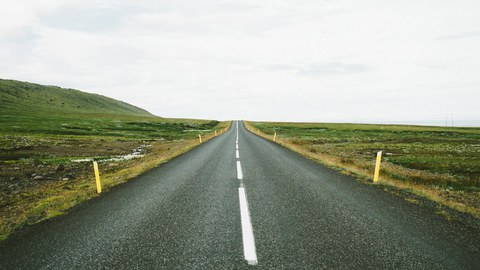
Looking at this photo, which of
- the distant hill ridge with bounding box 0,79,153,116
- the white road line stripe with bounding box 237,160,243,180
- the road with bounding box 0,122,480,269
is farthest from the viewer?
the distant hill ridge with bounding box 0,79,153,116

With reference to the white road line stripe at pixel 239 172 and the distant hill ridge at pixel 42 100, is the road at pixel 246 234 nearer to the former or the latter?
the white road line stripe at pixel 239 172

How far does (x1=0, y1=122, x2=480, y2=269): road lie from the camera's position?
4602 millimetres

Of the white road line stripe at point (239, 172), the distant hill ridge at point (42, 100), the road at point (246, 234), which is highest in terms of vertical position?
the distant hill ridge at point (42, 100)

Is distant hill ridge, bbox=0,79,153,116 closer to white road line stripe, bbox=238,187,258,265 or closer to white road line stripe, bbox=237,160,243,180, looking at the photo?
white road line stripe, bbox=237,160,243,180

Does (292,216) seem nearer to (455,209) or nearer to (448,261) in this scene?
(448,261)

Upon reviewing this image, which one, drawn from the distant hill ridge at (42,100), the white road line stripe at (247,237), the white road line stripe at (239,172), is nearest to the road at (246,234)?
the white road line stripe at (247,237)

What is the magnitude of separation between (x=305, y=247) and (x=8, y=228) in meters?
6.36

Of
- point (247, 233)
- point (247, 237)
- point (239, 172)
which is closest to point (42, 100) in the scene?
point (239, 172)

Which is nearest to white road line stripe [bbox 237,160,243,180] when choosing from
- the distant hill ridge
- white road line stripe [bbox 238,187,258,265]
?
white road line stripe [bbox 238,187,258,265]

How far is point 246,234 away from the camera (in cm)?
566

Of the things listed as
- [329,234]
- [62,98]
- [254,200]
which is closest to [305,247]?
[329,234]

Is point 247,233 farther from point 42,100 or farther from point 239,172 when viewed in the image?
point 42,100

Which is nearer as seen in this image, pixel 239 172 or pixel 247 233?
pixel 247 233

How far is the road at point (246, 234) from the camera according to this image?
15.1 feet
